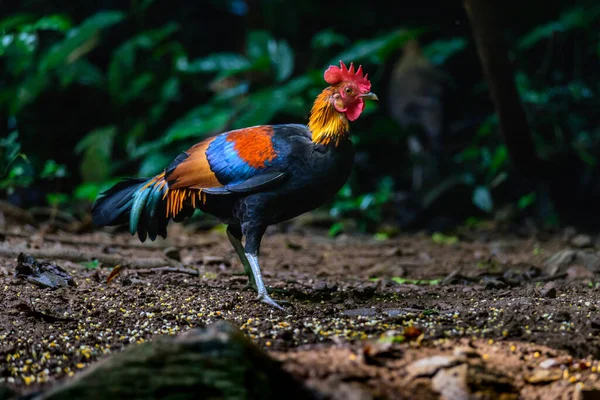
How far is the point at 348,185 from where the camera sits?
9.60 m

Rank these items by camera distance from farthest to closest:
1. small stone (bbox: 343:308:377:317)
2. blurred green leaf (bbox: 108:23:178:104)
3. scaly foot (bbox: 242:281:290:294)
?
blurred green leaf (bbox: 108:23:178:104), scaly foot (bbox: 242:281:290:294), small stone (bbox: 343:308:377:317)

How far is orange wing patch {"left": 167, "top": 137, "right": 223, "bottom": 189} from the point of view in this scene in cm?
436

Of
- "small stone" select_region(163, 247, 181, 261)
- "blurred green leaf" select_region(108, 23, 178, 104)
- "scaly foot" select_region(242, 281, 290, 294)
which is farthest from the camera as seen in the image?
"blurred green leaf" select_region(108, 23, 178, 104)

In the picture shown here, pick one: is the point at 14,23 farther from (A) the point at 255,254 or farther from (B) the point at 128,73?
(A) the point at 255,254

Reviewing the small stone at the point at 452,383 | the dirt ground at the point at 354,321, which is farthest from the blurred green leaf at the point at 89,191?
the small stone at the point at 452,383

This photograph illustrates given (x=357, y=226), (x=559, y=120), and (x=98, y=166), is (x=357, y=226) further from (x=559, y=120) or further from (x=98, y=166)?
(x=98, y=166)

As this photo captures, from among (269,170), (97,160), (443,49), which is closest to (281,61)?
(443,49)

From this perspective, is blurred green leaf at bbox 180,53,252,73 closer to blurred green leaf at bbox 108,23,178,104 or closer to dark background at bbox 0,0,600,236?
dark background at bbox 0,0,600,236

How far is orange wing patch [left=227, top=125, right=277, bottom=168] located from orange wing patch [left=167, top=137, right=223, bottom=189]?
0.74 feet

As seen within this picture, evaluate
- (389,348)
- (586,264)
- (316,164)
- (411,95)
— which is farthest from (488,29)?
(389,348)

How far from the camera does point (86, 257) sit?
17.8ft

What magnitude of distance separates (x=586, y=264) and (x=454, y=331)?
307 centimetres

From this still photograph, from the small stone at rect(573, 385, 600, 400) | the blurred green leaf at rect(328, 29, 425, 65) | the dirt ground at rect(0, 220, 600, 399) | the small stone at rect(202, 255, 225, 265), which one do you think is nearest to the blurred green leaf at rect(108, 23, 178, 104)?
the blurred green leaf at rect(328, 29, 425, 65)

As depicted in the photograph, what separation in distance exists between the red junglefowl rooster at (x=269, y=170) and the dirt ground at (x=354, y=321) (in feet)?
1.71
